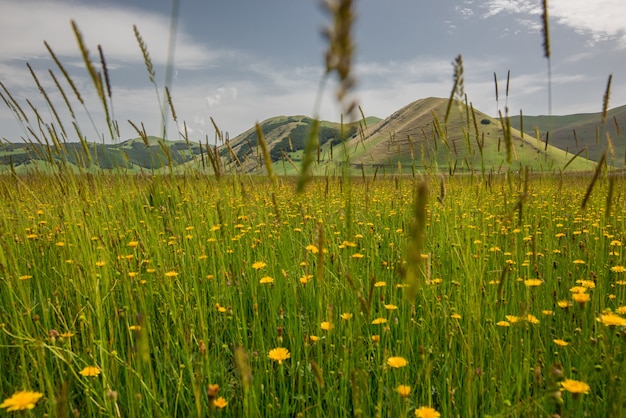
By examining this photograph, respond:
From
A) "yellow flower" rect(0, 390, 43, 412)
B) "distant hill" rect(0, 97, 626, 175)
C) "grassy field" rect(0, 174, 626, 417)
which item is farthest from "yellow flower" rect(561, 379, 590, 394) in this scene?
"yellow flower" rect(0, 390, 43, 412)

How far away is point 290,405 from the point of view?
1.60 metres

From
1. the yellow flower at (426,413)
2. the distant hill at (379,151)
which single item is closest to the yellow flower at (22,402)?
the distant hill at (379,151)

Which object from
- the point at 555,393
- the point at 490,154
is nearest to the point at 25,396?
the point at 555,393

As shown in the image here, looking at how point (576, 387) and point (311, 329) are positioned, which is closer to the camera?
point (576, 387)

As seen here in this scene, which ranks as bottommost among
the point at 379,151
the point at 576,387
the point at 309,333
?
the point at 309,333

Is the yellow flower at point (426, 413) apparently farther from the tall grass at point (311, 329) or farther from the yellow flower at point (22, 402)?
the yellow flower at point (22, 402)

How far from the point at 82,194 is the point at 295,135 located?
178081mm

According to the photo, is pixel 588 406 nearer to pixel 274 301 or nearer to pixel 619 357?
pixel 619 357

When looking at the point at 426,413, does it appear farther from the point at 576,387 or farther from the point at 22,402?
the point at 22,402

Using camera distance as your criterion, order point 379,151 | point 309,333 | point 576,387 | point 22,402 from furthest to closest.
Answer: point 379,151, point 309,333, point 576,387, point 22,402

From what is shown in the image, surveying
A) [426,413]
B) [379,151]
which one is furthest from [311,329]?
[379,151]

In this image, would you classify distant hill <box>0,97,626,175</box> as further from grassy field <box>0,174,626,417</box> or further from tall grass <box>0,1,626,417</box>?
grassy field <box>0,174,626,417</box>

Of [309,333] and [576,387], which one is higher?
[576,387]

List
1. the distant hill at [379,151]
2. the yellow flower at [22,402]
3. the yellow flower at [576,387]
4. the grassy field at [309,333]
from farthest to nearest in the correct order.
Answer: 1. the distant hill at [379,151]
2. the grassy field at [309,333]
3. the yellow flower at [576,387]
4. the yellow flower at [22,402]
